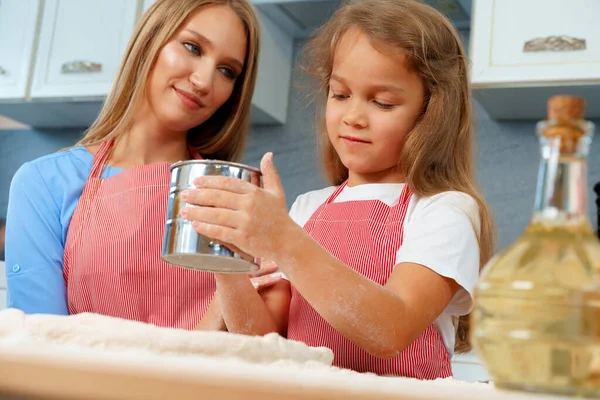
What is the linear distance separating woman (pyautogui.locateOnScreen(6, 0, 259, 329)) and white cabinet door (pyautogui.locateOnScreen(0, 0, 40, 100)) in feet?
4.00

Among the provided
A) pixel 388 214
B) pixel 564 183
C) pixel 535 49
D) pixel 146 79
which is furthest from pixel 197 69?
pixel 564 183

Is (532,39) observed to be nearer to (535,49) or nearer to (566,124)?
(535,49)

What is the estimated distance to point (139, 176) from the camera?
52.7 inches

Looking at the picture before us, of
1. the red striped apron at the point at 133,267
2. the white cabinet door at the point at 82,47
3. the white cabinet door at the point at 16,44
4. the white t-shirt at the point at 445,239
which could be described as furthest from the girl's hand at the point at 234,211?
the white cabinet door at the point at 16,44

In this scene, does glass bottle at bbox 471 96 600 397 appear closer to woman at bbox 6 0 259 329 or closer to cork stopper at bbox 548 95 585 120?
cork stopper at bbox 548 95 585 120

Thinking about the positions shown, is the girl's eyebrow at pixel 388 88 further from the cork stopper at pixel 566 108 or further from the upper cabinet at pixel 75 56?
the upper cabinet at pixel 75 56

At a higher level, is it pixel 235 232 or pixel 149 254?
pixel 235 232

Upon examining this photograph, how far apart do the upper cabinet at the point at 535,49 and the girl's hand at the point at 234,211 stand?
1.46m

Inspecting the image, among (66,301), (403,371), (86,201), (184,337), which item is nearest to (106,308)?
(66,301)

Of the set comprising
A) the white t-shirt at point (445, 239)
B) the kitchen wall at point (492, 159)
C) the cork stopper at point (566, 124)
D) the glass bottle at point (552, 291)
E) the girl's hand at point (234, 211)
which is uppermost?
the cork stopper at point (566, 124)

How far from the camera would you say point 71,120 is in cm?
279

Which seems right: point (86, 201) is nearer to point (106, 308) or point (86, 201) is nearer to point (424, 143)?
point (106, 308)

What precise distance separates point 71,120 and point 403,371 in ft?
6.95

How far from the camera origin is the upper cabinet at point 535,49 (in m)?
1.96
